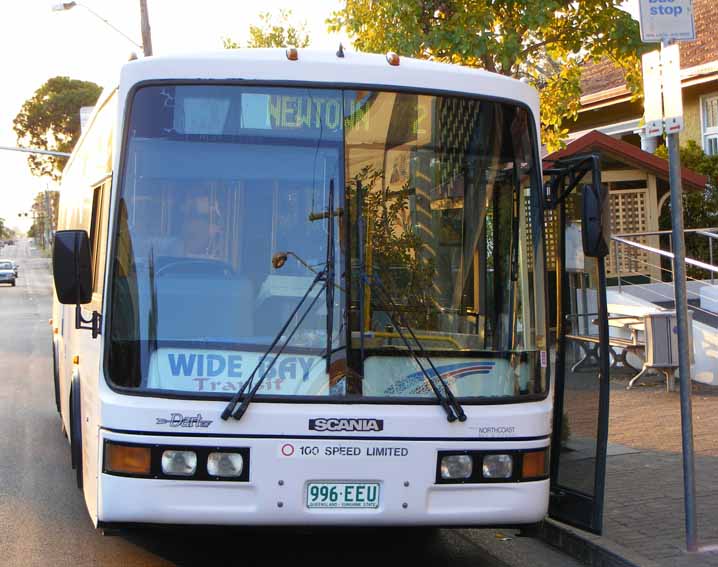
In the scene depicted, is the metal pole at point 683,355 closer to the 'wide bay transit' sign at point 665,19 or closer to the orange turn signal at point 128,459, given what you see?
the 'wide bay transit' sign at point 665,19

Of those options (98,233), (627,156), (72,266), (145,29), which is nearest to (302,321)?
(72,266)

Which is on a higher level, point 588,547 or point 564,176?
point 564,176

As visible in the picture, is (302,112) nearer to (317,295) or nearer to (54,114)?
(317,295)

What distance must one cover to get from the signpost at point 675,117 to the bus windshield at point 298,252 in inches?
41.8

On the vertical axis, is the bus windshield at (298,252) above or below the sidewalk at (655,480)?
above

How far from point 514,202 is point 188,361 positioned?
2.05 meters

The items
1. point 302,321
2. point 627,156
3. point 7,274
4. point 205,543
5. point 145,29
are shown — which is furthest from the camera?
point 7,274

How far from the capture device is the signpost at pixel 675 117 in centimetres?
635

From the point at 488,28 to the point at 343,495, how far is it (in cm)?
868

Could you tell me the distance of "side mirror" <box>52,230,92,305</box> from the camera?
559 cm

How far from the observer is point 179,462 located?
5383mm

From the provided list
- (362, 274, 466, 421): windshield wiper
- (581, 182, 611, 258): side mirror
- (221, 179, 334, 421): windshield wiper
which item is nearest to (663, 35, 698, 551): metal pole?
(581, 182, 611, 258): side mirror

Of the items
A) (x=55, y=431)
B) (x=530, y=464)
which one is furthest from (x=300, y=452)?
(x=55, y=431)

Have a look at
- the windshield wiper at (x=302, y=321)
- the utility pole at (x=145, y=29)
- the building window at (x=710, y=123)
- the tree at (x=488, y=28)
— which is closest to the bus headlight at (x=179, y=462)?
the windshield wiper at (x=302, y=321)
